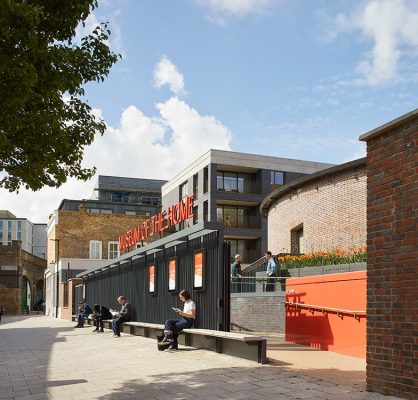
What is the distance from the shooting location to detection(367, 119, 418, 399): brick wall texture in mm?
7035

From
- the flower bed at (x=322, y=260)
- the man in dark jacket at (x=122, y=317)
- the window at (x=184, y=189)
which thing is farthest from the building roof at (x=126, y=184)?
the flower bed at (x=322, y=260)

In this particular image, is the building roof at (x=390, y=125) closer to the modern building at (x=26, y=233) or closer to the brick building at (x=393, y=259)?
the brick building at (x=393, y=259)

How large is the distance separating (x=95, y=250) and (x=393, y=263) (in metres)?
49.5

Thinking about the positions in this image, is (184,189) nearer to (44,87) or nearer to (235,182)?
(235,182)

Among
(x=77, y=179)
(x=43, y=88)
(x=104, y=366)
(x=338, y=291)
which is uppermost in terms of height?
(x=43, y=88)

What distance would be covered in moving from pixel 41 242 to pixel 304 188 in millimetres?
97866

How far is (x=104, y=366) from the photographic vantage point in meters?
11.1

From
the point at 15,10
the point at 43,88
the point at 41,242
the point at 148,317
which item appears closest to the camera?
the point at 15,10

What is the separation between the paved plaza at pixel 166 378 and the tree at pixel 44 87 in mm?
3446

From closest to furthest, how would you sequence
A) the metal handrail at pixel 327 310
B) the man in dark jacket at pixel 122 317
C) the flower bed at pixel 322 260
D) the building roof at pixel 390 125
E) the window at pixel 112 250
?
the building roof at pixel 390 125, the metal handrail at pixel 327 310, the flower bed at pixel 322 260, the man in dark jacket at pixel 122 317, the window at pixel 112 250

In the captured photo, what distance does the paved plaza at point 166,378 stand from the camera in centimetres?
778

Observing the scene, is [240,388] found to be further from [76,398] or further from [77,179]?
[77,179]

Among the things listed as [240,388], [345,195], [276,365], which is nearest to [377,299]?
[240,388]

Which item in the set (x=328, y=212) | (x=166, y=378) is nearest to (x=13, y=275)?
(x=328, y=212)
